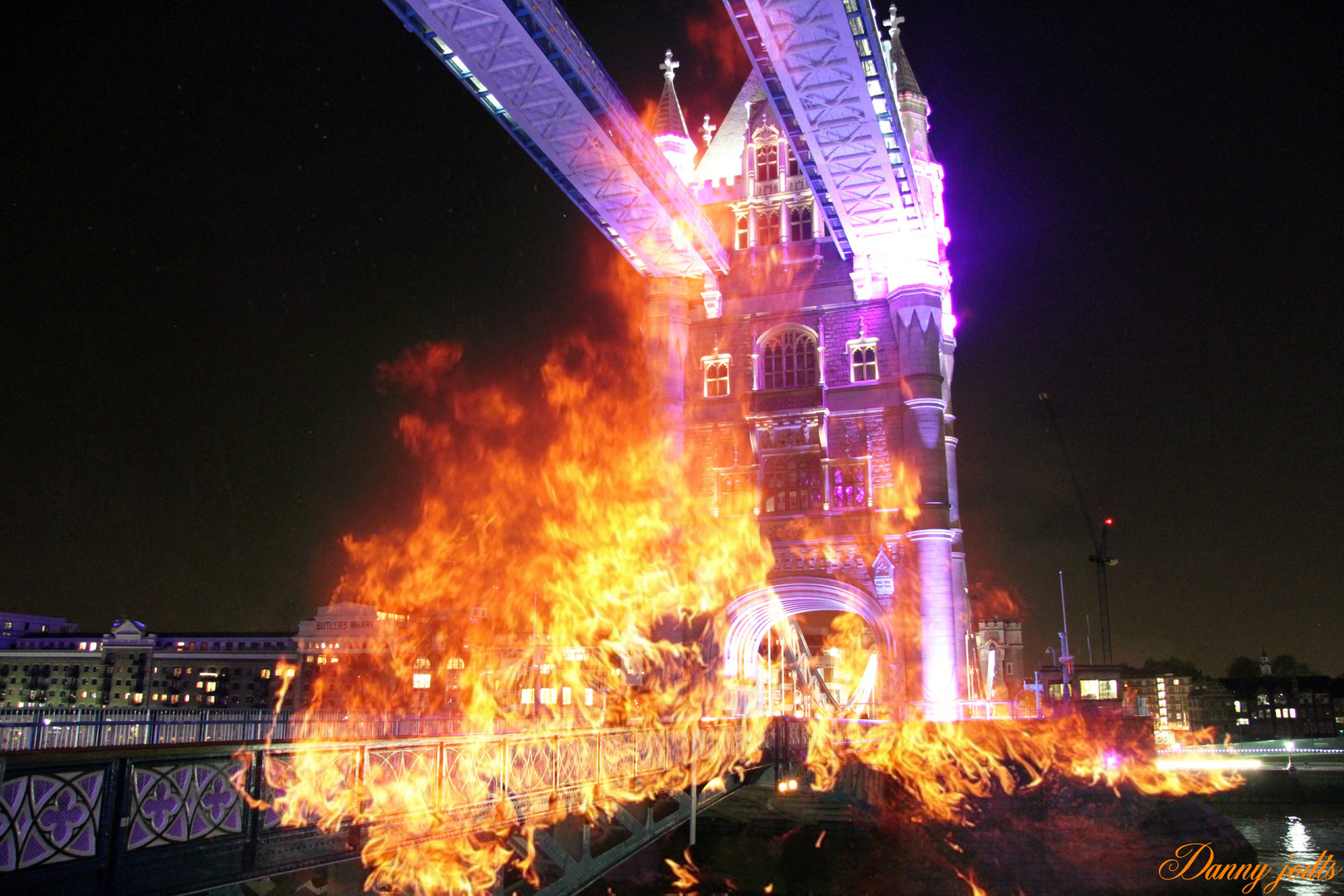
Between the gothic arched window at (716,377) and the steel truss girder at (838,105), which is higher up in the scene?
the steel truss girder at (838,105)

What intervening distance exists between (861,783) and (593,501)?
1904cm

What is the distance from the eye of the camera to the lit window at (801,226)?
153 feet

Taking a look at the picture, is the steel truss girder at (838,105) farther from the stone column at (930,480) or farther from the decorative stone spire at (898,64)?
the decorative stone spire at (898,64)

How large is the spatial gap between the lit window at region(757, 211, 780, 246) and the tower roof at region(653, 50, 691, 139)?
18.2 feet

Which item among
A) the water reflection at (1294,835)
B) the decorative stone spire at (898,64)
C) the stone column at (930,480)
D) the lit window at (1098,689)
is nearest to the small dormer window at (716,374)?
the stone column at (930,480)

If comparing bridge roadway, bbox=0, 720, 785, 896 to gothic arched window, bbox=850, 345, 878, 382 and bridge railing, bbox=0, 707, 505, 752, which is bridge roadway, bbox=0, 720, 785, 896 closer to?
bridge railing, bbox=0, 707, 505, 752

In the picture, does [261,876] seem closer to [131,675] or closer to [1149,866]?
[1149,866]

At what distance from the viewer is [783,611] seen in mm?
45562

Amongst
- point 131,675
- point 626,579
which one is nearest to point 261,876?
point 626,579

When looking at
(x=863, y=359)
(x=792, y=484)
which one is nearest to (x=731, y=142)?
(x=863, y=359)

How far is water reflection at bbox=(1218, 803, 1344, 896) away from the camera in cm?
3681

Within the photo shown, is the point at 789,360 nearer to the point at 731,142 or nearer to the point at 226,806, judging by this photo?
the point at 731,142

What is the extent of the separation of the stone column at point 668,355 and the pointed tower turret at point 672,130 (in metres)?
Answer: 5.66

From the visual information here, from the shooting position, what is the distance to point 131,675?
117875mm
